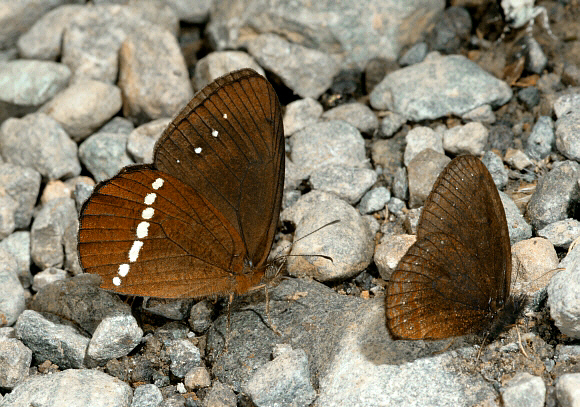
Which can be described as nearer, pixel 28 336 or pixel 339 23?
pixel 28 336

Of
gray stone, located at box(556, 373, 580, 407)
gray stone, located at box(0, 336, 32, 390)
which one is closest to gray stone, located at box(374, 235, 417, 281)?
gray stone, located at box(556, 373, 580, 407)

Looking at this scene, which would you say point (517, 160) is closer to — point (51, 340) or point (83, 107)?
point (51, 340)

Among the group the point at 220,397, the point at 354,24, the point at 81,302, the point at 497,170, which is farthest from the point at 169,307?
the point at 354,24

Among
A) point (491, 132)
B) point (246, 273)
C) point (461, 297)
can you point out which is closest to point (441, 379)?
point (461, 297)

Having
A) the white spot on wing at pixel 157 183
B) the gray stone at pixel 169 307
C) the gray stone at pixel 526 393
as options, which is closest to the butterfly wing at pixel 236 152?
the white spot on wing at pixel 157 183

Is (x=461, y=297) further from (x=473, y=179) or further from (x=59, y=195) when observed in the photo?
(x=59, y=195)

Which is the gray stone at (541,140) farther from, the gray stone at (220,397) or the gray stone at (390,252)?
the gray stone at (220,397)
